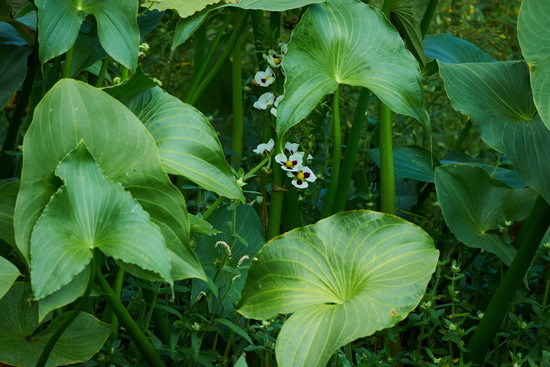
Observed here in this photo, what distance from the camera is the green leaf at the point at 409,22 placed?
1.62 meters

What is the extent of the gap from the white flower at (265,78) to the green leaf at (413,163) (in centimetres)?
39

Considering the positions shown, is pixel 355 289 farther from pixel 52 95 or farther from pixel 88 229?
pixel 52 95

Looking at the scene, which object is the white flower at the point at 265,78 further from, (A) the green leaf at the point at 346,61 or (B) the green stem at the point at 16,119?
(B) the green stem at the point at 16,119

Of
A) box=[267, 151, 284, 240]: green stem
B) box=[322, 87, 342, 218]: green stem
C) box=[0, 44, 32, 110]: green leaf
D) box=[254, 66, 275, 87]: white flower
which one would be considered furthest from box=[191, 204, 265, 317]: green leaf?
box=[0, 44, 32, 110]: green leaf

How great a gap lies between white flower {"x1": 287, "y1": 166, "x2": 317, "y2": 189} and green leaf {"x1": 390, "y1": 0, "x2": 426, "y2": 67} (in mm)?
462

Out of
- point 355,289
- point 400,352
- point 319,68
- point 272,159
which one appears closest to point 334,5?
point 319,68

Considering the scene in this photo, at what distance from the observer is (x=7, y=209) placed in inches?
45.0

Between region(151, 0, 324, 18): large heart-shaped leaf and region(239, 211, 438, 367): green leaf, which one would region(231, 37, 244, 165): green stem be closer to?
→ region(151, 0, 324, 18): large heart-shaped leaf

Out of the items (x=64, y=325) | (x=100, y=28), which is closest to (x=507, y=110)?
(x=100, y=28)

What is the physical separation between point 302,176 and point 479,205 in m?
0.38

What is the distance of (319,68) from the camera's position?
1.30m

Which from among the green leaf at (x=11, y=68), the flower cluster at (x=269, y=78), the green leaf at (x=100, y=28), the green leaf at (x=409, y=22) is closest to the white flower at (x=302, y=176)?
the flower cluster at (x=269, y=78)

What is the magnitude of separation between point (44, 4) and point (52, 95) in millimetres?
177

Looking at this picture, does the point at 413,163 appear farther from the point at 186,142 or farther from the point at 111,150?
the point at 111,150
